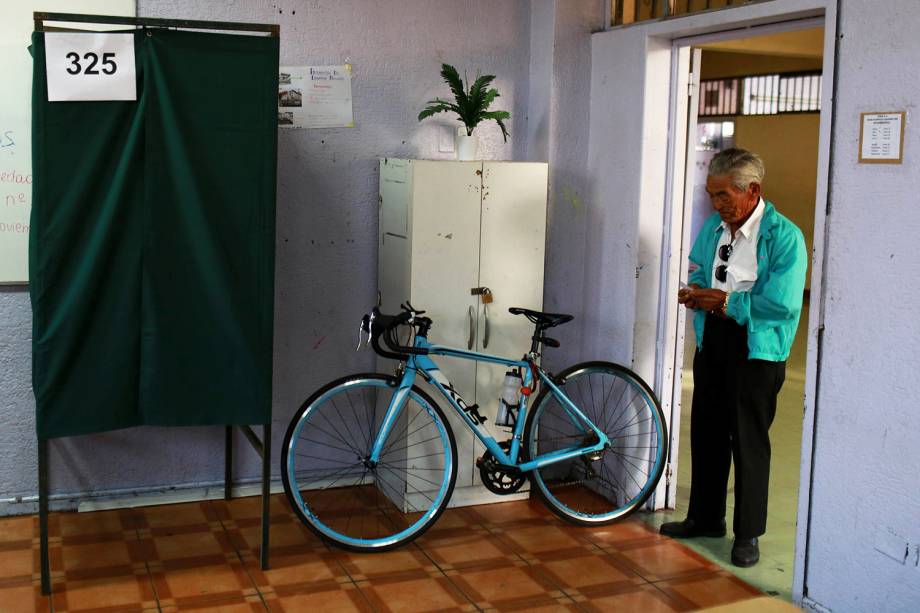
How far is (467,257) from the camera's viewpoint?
419 centimetres

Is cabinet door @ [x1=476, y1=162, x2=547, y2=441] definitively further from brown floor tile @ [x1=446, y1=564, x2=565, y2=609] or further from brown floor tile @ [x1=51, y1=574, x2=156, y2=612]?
brown floor tile @ [x1=51, y1=574, x2=156, y2=612]

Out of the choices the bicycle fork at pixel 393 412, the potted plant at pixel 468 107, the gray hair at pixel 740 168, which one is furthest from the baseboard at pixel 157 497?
the gray hair at pixel 740 168

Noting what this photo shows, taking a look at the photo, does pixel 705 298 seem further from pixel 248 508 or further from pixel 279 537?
pixel 248 508

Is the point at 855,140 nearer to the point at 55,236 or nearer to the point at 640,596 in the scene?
the point at 640,596

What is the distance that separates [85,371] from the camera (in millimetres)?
3420

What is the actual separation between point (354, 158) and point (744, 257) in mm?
1702

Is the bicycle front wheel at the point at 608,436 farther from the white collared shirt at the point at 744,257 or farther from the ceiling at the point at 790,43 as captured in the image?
the ceiling at the point at 790,43

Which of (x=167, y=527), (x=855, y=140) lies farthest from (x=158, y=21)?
(x=855, y=140)

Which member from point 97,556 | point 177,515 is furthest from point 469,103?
point 97,556

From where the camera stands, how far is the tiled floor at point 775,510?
12.4ft

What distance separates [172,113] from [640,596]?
7.56ft

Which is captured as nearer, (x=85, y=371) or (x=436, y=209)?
(x=85, y=371)

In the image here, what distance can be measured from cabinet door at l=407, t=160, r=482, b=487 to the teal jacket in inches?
42.9

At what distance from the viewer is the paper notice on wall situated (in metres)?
4.21
